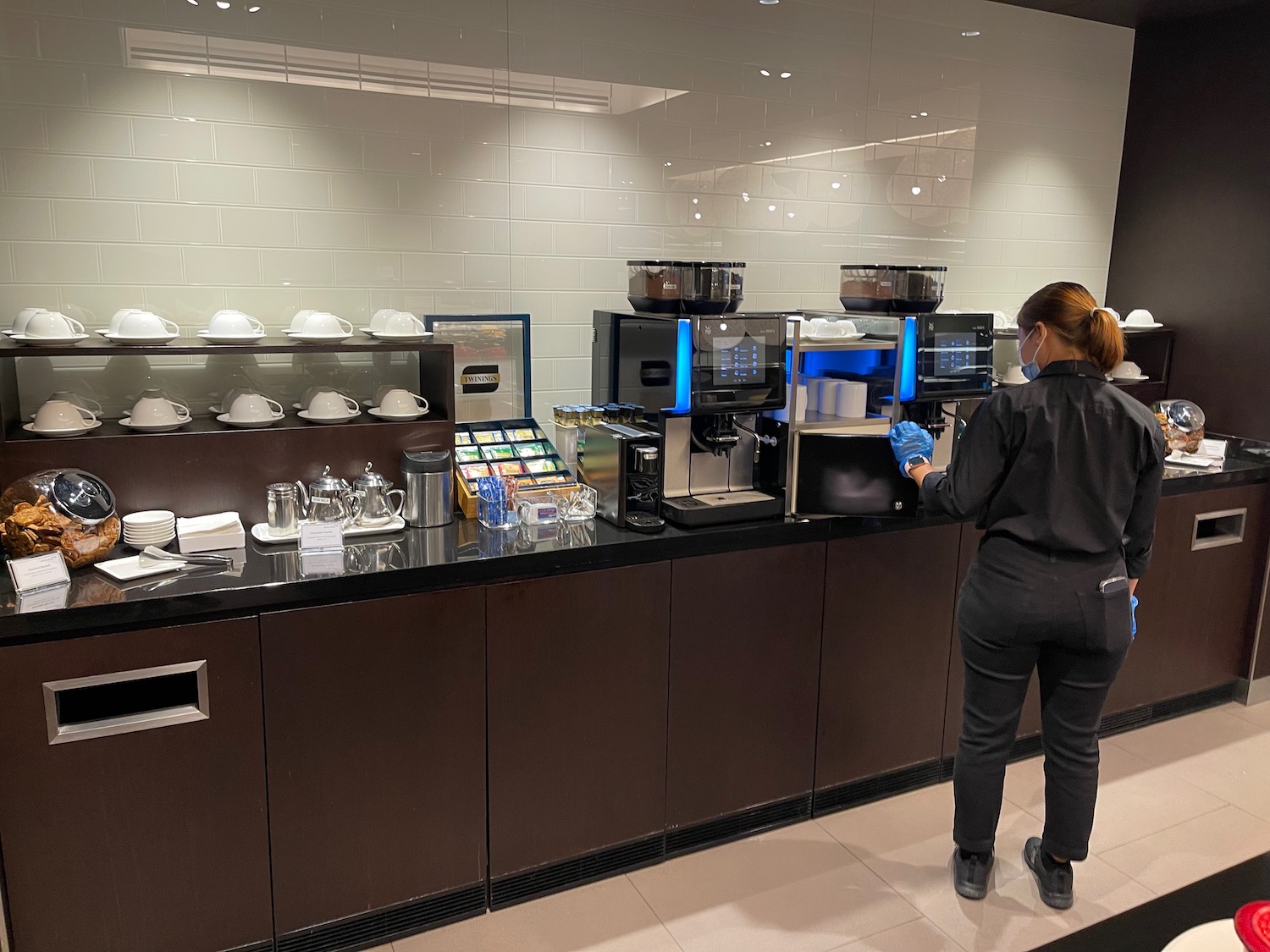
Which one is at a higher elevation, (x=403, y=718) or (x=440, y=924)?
(x=403, y=718)

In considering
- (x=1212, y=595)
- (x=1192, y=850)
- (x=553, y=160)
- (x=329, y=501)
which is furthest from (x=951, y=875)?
(x=553, y=160)

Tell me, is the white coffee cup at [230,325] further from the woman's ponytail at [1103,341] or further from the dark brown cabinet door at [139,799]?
the woman's ponytail at [1103,341]

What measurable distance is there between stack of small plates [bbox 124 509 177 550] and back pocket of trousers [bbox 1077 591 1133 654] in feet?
7.81

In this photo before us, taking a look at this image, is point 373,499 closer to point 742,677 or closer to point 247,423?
point 247,423

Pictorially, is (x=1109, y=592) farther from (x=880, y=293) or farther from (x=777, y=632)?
(x=880, y=293)

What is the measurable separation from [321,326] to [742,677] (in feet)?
5.31

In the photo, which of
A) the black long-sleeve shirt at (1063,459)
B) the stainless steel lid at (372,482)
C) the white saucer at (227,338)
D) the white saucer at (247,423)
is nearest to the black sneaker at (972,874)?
the black long-sleeve shirt at (1063,459)

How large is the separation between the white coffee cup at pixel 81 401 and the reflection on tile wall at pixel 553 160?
0.22m

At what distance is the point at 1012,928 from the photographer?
257 centimetres

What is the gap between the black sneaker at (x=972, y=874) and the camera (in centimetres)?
270

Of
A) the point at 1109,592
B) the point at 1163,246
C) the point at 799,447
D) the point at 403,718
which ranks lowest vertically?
the point at 403,718

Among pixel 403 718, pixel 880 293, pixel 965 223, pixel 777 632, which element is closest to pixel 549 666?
pixel 403 718

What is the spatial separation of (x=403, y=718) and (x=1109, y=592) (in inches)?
73.2

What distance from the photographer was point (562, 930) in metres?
2.54
